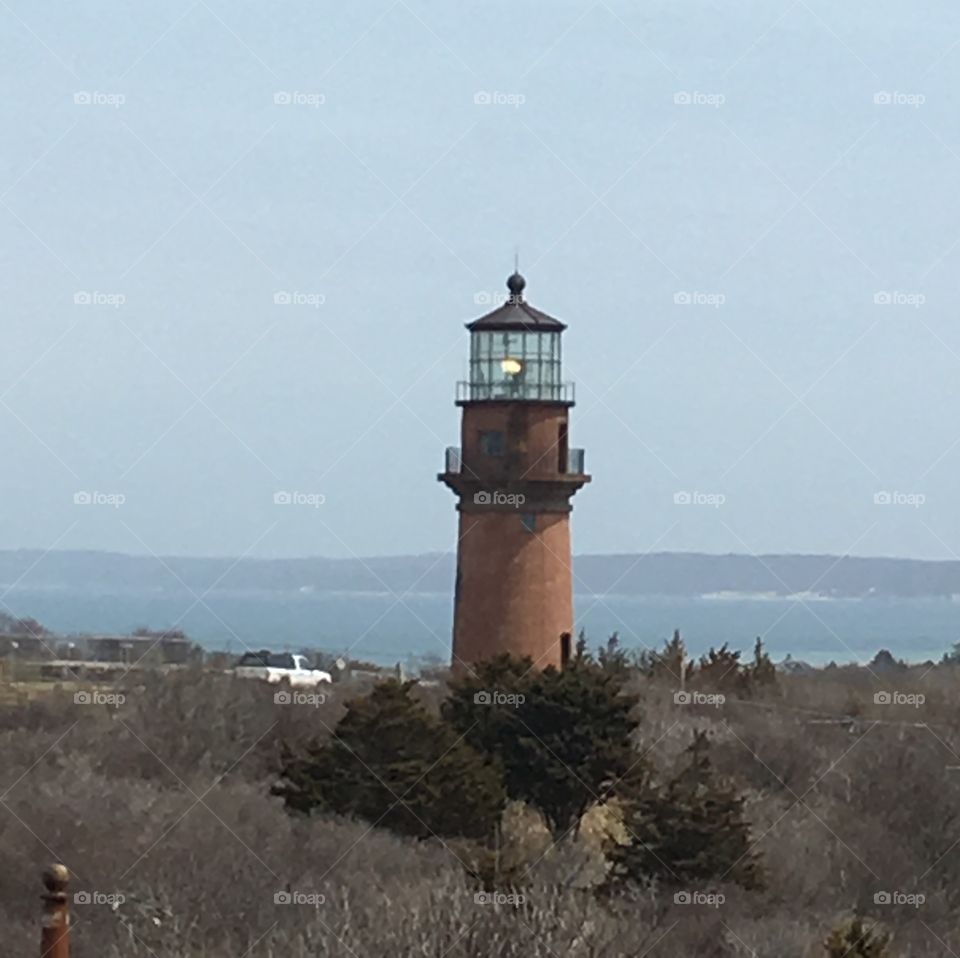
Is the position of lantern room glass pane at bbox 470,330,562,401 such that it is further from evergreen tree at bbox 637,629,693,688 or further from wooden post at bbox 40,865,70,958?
wooden post at bbox 40,865,70,958

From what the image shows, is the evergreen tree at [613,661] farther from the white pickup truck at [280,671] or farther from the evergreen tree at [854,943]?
the evergreen tree at [854,943]

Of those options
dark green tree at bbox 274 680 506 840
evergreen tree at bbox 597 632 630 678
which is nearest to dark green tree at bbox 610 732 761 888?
dark green tree at bbox 274 680 506 840

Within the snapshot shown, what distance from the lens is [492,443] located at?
34.3 m

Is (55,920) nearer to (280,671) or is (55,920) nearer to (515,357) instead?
(515,357)

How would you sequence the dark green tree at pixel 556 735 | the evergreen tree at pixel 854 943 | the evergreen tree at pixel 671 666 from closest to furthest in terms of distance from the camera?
1. the evergreen tree at pixel 854 943
2. the dark green tree at pixel 556 735
3. the evergreen tree at pixel 671 666

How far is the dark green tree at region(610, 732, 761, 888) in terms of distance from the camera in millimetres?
23922

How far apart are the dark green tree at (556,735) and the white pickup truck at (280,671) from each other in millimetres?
7064

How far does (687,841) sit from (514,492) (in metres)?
10.6

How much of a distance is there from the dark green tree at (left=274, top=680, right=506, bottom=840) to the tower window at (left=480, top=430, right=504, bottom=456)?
7828 mm

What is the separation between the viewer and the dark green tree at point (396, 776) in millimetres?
25125

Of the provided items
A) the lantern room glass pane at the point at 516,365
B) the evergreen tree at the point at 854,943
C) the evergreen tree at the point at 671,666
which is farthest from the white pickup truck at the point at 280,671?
the evergreen tree at the point at 854,943

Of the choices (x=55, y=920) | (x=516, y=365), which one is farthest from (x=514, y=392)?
(x=55, y=920)

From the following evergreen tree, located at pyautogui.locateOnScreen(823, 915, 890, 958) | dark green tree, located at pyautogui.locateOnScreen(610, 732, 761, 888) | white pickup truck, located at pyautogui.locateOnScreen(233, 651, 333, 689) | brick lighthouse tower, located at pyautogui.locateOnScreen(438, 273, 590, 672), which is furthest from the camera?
white pickup truck, located at pyautogui.locateOnScreen(233, 651, 333, 689)

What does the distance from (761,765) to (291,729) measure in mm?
6329
